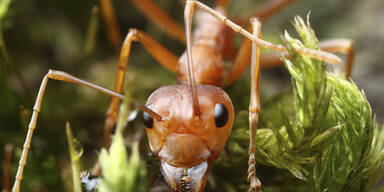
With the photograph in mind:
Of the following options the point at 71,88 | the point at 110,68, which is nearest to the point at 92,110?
the point at 71,88

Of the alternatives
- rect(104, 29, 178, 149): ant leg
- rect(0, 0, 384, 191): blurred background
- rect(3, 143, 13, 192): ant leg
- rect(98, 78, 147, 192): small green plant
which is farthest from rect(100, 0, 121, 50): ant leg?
rect(98, 78, 147, 192): small green plant

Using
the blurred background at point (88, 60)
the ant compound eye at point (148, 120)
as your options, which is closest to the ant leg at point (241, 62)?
the blurred background at point (88, 60)

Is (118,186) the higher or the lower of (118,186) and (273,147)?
the lower

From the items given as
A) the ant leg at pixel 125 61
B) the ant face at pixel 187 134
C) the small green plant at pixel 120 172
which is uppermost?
the ant leg at pixel 125 61

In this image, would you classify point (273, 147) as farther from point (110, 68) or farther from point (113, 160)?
point (110, 68)

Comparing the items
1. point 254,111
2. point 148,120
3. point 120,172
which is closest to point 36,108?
point 148,120

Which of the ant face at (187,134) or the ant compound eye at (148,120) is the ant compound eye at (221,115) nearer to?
the ant face at (187,134)

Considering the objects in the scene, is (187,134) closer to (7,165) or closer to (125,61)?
(125,61)
